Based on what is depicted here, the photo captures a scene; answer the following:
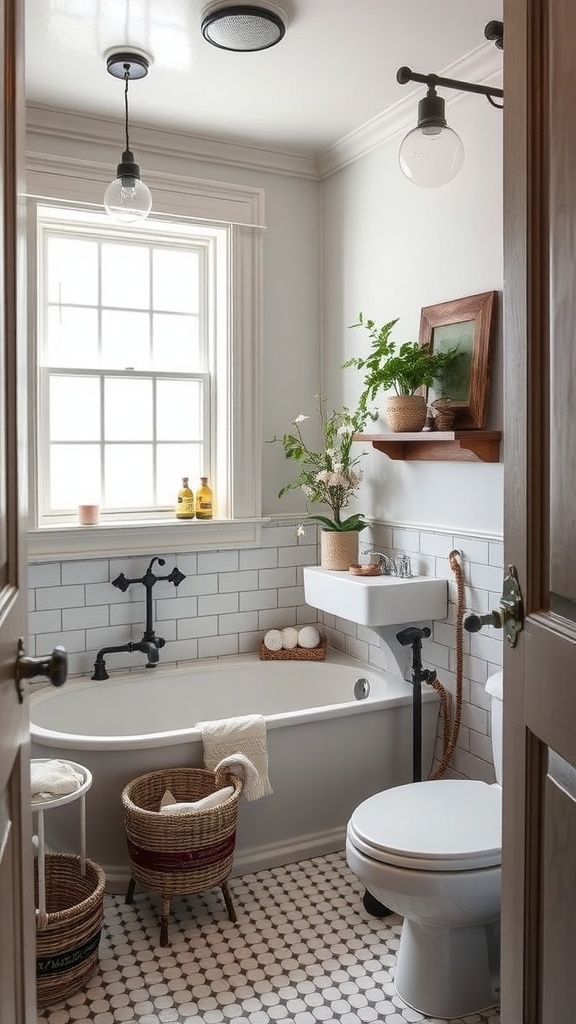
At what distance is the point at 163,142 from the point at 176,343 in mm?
845

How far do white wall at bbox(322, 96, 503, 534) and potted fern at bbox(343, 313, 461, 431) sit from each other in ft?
0.60

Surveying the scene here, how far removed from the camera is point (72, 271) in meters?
3.65

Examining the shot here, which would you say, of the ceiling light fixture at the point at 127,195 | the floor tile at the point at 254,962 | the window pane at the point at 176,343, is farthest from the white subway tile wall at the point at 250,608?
the ceiling light fixture at the point at 127,195

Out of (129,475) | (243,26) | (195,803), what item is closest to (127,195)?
(243,26)

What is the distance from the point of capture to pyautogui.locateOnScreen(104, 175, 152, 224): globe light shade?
276 cm

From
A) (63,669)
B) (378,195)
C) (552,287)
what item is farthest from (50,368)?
(552,287)

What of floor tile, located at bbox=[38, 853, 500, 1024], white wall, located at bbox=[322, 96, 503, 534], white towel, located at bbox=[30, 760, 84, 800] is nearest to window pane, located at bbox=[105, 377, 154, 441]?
white wall, located at bbox=[322, 96, 503, 534]

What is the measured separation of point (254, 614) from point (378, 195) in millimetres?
1918

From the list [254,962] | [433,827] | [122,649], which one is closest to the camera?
[433,827]

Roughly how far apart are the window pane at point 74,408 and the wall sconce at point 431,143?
1802mm

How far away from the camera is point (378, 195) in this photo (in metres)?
3.55

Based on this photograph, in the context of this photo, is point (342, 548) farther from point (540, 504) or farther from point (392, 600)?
point (540, 504)

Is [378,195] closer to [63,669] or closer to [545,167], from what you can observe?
[545,167]

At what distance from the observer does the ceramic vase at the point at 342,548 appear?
3.54 meters
